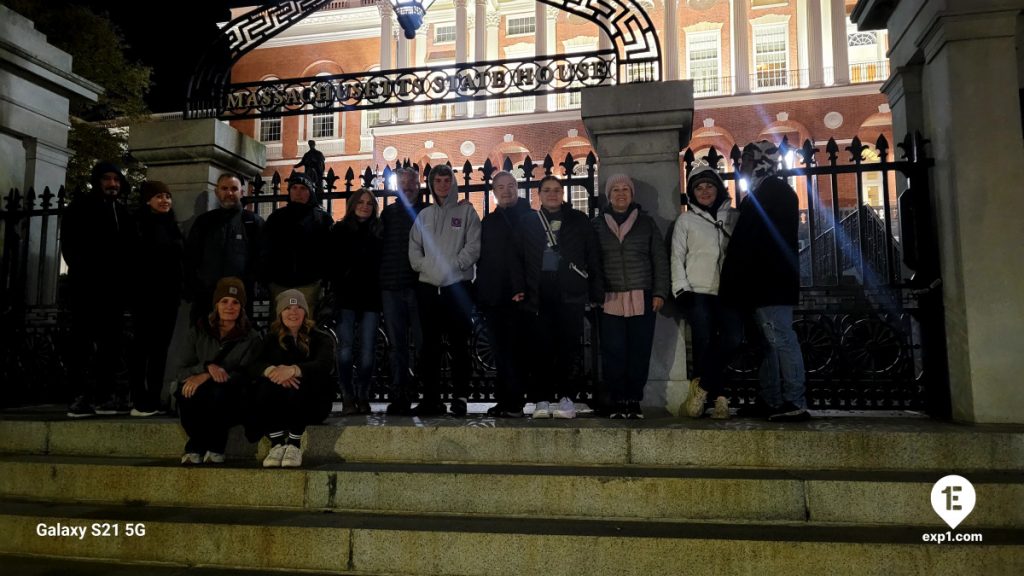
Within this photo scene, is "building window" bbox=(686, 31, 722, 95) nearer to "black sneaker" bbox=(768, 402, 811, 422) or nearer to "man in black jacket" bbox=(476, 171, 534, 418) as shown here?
"man in black jacket" bbox=(476, 171, 534, 418)

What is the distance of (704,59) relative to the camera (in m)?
32.2

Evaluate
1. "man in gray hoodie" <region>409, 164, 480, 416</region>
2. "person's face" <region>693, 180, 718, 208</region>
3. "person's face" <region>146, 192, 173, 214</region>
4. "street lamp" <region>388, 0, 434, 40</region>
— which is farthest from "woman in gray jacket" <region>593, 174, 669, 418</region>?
"person's face" <region>146, 192, 173, 214</region>

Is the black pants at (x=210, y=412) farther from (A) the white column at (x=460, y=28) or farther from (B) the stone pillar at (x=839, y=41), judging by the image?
(B) the stone pillar at (x=839, y=41)

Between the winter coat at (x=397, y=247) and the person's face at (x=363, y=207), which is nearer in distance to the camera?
the winter coat at (x=397, y=247)

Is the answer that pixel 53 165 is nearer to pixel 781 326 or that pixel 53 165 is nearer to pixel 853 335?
pixel 781 326

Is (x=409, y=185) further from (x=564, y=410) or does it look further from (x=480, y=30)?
(x=480, y=30)

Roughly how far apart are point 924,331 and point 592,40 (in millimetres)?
31225

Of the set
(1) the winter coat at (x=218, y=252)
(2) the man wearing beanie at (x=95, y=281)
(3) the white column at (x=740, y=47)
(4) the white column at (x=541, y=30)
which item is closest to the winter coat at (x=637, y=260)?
(1) the winter coat at (x=218, y=252)

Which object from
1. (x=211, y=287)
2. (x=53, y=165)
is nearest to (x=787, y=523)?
(x=211, y=287)

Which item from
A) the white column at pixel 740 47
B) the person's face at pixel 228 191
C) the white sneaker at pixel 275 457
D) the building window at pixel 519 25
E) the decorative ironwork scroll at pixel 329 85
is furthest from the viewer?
the building window at pixel 519 25

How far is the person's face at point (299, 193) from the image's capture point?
533 centimetres

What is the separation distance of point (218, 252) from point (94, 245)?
95 centimetres

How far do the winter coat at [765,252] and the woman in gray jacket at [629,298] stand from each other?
0.49m

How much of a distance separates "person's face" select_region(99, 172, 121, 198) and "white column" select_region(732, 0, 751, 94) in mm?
29375
